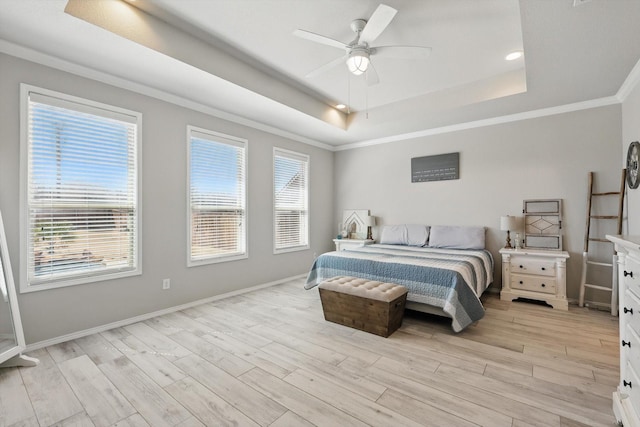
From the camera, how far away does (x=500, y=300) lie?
390cm

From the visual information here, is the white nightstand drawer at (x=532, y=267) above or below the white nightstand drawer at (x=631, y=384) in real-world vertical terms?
above

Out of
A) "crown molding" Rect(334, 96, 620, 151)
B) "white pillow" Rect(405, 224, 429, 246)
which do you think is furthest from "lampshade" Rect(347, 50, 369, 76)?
"white pillow" Rect(405, 224, 429, 246)

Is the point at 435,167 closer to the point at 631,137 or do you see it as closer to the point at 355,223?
the point at 355,223

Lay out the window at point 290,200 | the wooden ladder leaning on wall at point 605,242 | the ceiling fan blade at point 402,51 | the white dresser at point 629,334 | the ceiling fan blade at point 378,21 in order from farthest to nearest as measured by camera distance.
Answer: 1. the window at point 290,200
2. the wooden ladder leaning on wall at point 605,242
3. the ceiling fan blade at point 402,51
4. the ceiling fan blade at point 378,21
5. the white dresser at point 629,334

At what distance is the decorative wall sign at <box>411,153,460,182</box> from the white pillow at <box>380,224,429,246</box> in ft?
Result: 2.78

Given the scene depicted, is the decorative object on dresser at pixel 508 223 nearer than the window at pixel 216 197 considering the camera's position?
No

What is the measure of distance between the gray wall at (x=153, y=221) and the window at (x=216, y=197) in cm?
11

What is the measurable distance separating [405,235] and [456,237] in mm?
804

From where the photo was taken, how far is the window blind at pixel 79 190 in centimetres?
260

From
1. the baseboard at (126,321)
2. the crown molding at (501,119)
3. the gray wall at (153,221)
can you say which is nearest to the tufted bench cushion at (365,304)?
the baseboard at (126,321)

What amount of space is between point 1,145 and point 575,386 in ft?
15.5

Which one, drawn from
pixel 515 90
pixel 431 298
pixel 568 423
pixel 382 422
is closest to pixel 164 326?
pixel 382 422

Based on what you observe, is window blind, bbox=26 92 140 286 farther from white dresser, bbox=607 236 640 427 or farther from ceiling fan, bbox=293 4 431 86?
white dresser, bbox=607 236 640 427

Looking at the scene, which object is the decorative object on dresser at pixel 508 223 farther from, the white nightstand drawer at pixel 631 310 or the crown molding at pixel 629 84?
the white nightstand drawer at pixel 631 310
